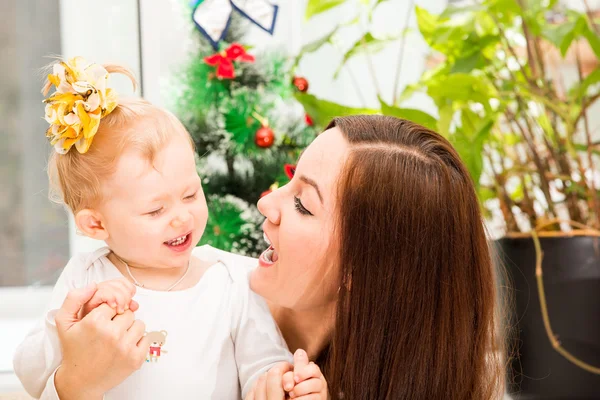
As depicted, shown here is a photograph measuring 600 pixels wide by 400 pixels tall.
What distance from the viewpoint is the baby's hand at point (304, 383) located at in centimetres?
89

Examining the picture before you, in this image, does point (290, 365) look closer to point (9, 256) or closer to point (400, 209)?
point (400, 209)

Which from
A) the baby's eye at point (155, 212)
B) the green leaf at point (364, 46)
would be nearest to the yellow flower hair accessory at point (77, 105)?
the baby's eye at point (155, 212)

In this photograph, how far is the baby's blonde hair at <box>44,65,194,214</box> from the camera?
3.43ft

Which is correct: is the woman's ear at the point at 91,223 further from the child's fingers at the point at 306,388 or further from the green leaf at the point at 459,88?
the green leaf at the point at 459,88

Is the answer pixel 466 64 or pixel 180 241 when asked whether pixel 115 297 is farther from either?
pixel 466 64

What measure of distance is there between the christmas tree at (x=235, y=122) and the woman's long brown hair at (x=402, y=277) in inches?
34.1

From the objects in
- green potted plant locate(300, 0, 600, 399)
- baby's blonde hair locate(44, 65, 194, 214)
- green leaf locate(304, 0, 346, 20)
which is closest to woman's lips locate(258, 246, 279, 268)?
baby's blonde hair locate(44, 65, 194, 214)

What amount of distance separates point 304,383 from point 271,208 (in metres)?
0.25

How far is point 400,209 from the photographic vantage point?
945 mm

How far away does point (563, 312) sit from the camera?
1891 millimetres

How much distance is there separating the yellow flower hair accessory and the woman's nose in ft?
0.88

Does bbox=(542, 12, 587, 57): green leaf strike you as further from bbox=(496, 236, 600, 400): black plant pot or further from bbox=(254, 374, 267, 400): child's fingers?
bbox=(254, 374, 267, 400): child's fingers

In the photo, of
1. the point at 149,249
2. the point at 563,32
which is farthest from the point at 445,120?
the point at 149,249

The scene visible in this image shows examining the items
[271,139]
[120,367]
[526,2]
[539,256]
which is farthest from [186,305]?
[526,2]
